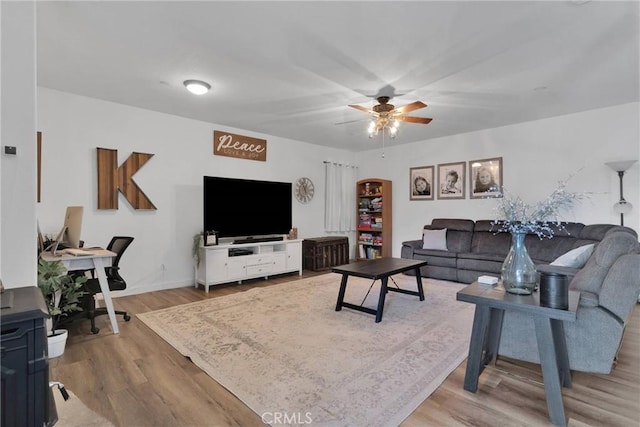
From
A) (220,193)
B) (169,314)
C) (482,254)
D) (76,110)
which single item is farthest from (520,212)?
(76,110)

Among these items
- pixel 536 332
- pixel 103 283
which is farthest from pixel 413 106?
pixel 103 283

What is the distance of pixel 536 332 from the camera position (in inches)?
67.2

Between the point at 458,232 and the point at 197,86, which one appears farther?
the point at 458,232

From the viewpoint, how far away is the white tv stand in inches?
169

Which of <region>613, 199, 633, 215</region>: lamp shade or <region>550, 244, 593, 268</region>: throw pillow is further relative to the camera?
<region>613, 199, 633, 215</region>: lamp shade

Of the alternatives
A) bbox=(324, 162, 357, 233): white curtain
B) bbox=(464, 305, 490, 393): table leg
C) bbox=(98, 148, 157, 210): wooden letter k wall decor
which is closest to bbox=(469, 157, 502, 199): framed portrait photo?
bbox=(324, 162, 357, 233): white curtain

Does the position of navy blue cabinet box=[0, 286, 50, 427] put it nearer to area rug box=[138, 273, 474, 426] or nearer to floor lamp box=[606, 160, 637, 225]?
area rug box=[138, 273, 474, 426]

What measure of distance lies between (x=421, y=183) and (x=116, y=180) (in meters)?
5.06

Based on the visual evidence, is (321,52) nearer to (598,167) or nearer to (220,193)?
(220,193)

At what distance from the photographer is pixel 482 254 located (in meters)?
4.63

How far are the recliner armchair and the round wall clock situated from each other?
4.40 meters

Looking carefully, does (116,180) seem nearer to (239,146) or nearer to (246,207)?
(246,207)

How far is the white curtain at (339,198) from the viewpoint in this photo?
6508 millimetres

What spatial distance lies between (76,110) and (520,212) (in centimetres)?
464
